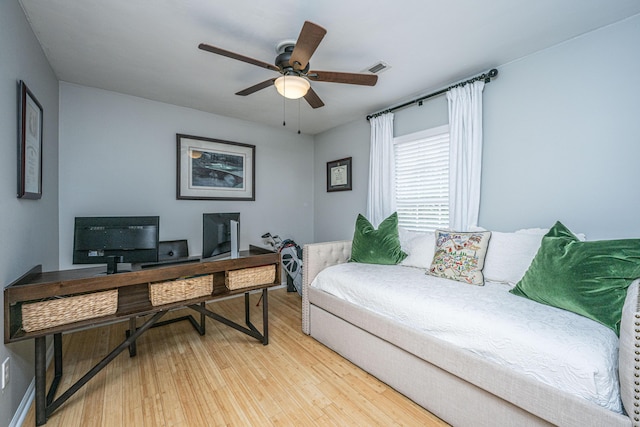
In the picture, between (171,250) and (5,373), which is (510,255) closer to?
(171,250)

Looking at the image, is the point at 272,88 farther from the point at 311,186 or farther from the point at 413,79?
the point at 311,186

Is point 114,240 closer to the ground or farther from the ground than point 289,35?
closer to the ground

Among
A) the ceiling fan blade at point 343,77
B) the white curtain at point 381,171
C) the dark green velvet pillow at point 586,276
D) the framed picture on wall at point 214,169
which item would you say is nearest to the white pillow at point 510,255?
the dark green velvet pillow at point 586,276

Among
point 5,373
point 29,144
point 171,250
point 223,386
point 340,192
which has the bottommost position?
point 223,386

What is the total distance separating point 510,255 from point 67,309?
2.95 metres

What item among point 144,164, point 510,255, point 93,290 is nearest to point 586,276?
point 510,255

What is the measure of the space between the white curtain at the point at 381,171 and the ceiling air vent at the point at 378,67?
2.84 feet

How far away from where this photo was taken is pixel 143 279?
181 centimetres

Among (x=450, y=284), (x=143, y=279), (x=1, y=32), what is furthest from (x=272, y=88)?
(x=450, y=284)

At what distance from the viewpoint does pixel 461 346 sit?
146cm

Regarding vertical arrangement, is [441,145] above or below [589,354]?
above

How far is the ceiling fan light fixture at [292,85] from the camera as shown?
192 cm

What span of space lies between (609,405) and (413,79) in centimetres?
260

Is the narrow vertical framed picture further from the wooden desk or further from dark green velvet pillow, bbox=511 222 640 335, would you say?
dark green velvet pillow, bbox=511 222 640 335
